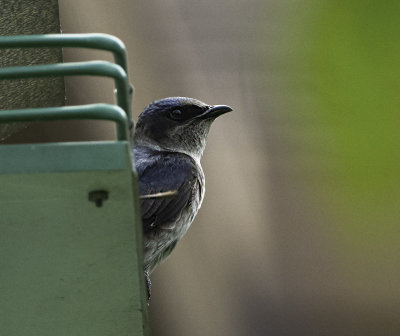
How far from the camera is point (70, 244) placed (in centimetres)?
186

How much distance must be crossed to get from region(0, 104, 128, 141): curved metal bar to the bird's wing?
5.89 feet

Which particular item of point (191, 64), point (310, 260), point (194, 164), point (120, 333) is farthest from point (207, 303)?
point (120, 333)

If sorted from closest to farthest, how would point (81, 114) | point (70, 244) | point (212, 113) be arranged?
1. point (81, 114)
2. point (70, 244)
3. point (212, 113)

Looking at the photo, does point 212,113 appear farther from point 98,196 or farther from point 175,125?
point 98,196

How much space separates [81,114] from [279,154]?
3583mm

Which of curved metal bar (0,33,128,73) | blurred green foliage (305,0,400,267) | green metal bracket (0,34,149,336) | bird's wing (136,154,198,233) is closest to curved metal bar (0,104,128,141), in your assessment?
green metal bracket (0,34,149,336)

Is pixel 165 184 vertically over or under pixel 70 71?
under

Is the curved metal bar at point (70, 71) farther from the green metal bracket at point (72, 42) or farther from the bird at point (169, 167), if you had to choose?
the bird at point (169, 167)

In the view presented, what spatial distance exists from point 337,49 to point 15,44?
316 cm

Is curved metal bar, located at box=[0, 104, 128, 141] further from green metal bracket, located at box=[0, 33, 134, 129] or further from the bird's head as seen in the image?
the bird's head

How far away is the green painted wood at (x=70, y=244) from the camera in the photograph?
5.74 feet

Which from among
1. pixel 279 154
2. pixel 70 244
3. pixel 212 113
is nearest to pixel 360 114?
pixel 279 154

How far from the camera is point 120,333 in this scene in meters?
1.96

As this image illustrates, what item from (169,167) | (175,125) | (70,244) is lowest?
(70,244)
